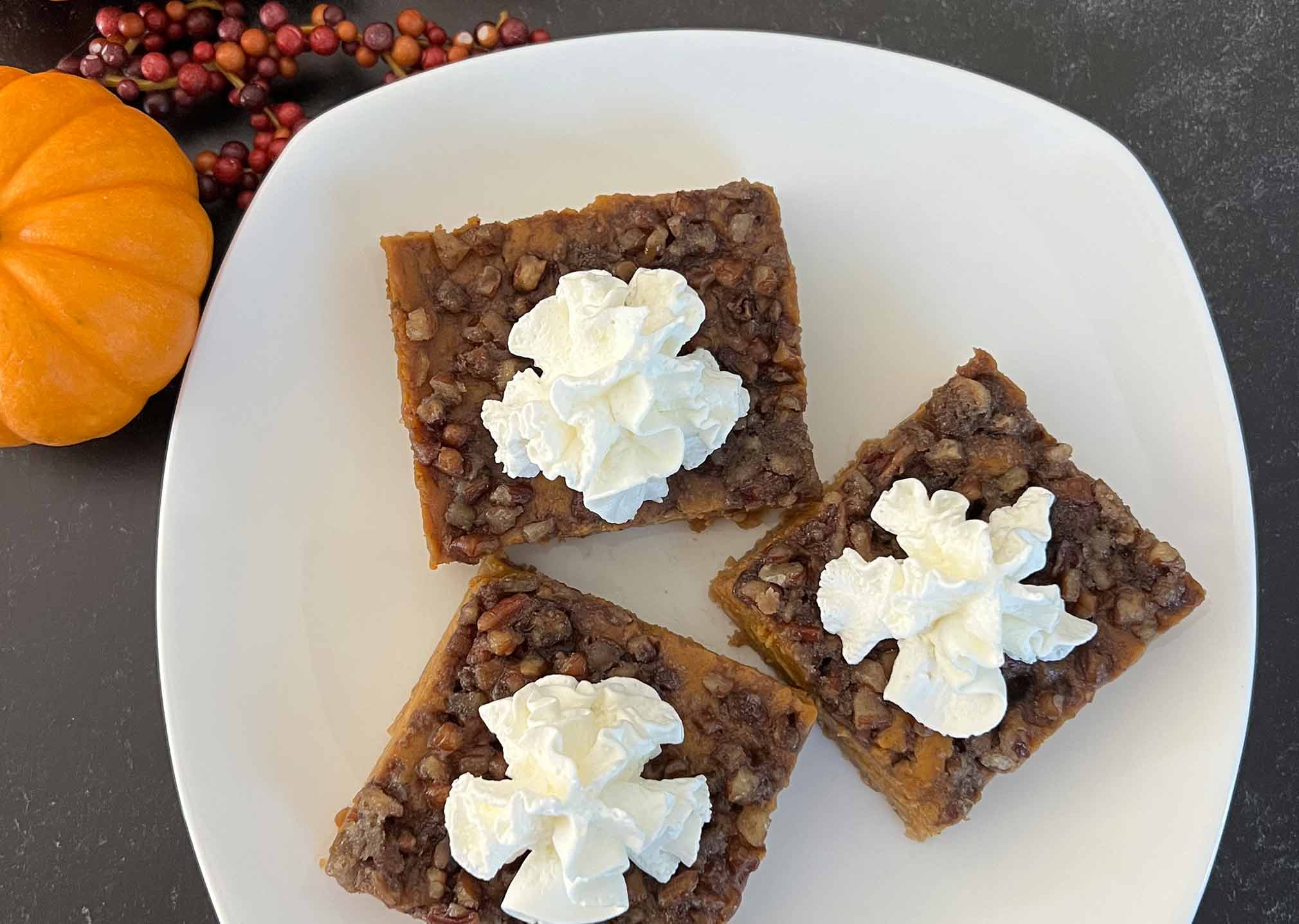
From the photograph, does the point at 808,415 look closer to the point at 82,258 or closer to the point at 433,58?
the point at 433,58

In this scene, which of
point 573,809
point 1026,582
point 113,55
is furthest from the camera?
point 113,55

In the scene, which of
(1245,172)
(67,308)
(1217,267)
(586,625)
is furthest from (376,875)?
(1245,172)

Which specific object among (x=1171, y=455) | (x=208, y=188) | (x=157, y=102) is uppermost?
(x=1171, y=455)

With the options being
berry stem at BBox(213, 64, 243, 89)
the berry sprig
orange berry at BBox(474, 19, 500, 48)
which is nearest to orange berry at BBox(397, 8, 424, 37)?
the berry sprig

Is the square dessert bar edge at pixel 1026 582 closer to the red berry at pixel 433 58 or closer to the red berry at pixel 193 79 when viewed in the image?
the red berry at pixel 433 58

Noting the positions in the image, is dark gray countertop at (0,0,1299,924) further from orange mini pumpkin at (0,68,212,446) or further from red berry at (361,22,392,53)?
orange mini pumpkin at (0,68,212,446)

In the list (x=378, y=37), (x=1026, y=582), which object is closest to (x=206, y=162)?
(x=378, y=37)

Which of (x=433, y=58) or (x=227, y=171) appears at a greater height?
(x=433, y=58)
